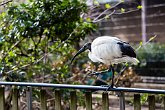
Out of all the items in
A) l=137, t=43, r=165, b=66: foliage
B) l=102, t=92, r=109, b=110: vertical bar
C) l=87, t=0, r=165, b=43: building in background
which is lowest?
l=102, t=92, r=109, b=110: vertical bar

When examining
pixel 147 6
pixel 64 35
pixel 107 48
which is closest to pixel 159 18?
pixel 147 6

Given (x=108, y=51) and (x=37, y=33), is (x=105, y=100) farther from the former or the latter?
(x=37, y=33)

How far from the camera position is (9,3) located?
13.2ft

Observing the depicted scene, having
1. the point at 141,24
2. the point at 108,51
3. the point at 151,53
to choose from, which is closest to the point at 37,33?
the point at 108,51

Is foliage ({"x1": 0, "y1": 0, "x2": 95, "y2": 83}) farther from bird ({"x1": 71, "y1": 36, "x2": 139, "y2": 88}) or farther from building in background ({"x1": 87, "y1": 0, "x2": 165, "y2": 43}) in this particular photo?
building in background ({"x1": 87, "y1": 0, "x2": 165, "y2": 43})

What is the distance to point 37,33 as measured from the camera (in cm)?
391

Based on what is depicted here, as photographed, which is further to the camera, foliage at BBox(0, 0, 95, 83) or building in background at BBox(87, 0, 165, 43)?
building in background at BBox(87, 0, 165, 43)

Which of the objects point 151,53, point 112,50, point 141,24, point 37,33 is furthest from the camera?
point 141,24

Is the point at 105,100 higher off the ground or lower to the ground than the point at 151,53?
lower

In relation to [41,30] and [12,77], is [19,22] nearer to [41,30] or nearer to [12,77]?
[41,30]

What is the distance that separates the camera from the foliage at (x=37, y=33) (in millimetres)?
3828

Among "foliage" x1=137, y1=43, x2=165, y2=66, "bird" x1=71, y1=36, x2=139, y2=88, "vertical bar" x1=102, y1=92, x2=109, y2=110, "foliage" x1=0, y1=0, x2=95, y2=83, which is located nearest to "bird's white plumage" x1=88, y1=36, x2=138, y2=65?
"bird" x1=71, y1=36, x2=139, y2=88

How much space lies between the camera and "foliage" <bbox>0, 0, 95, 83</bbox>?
151 inches

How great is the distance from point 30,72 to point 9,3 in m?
0.94
